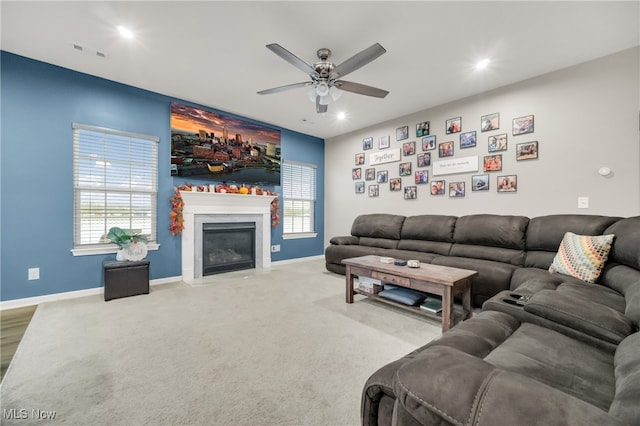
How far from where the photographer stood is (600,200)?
117 inches

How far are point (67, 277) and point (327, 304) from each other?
126 inches

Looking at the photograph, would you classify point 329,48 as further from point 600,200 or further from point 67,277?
point 67,277

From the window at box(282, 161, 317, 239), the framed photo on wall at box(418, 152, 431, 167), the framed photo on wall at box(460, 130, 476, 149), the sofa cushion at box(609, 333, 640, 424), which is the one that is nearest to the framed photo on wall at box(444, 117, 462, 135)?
the framed photo on wall at box(460, 130, 476, 149)

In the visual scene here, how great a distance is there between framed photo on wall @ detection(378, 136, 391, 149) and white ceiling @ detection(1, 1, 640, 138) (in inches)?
51.6

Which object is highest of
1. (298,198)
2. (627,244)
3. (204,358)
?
(298,198)

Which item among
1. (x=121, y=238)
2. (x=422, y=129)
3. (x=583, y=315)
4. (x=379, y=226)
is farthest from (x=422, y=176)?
(x=121, y=238)

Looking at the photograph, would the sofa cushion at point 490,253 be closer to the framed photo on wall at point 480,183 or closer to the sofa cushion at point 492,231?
the sofa cushion at point 492,231

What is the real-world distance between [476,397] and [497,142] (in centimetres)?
401

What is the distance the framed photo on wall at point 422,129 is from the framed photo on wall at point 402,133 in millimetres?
204

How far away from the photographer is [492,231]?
3.33m

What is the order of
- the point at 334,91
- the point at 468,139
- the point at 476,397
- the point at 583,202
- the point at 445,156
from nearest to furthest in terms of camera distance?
the point at 476,397 < the point at 334,91 < the point at 583,202 < the point at 468,139 < the point at 445,156

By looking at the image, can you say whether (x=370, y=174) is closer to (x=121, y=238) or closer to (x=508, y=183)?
Result: (x=508, y=183)

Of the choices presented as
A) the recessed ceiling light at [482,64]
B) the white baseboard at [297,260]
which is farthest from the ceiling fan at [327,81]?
the white baseboard at [297,260]

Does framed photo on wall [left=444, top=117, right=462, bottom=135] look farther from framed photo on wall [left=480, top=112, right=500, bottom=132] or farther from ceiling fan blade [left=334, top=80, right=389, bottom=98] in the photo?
ceiling fan blade [left=334, top=80, right=389, bottom=98]
